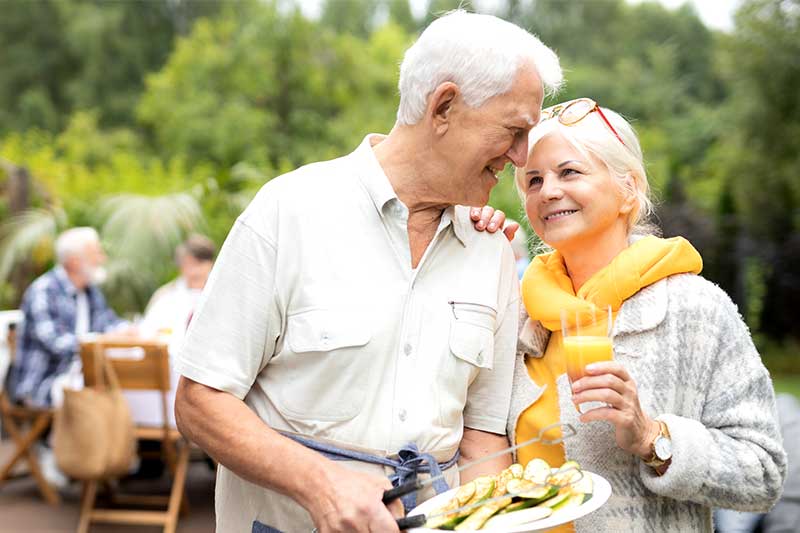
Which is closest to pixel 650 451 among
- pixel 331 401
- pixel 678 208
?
pixel 331 401

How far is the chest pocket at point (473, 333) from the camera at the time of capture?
201 cm

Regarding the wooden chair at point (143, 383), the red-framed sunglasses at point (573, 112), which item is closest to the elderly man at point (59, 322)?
the wooden chair at point (143, 383)

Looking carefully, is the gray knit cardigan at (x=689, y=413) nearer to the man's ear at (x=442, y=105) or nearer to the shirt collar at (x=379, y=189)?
the shirt collar at (x=379, y=189)

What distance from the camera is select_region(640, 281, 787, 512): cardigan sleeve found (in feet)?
6.43

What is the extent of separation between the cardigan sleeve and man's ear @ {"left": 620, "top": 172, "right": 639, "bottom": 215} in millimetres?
254

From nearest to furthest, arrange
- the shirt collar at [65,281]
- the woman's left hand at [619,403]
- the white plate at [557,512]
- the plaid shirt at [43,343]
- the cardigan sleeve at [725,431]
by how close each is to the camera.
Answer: the white plate at [557,512] → the woman's left hand at [619,403] → the cardigan sleeve at [725,431] → the plaid shirt at [43,343] → the shirt collar at [65,281]

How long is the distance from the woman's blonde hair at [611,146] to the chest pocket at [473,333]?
355 mm

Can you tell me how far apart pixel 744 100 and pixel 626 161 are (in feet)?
55.0

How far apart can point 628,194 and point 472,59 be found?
51 cm

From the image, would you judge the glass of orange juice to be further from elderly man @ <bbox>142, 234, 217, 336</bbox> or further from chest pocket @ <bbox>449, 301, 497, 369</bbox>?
elderly man @ <bbox>142, 234, 217, 336</bbox>

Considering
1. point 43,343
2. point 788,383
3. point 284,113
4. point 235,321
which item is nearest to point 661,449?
point 235,321

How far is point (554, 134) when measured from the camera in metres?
2.18

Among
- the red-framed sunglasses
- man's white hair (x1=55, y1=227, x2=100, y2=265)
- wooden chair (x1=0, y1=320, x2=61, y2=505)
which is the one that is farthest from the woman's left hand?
man's white hair (x1=55, y1=227, x2=100, y2=265)

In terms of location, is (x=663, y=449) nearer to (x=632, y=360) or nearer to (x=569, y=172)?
(x=632, y=360)
